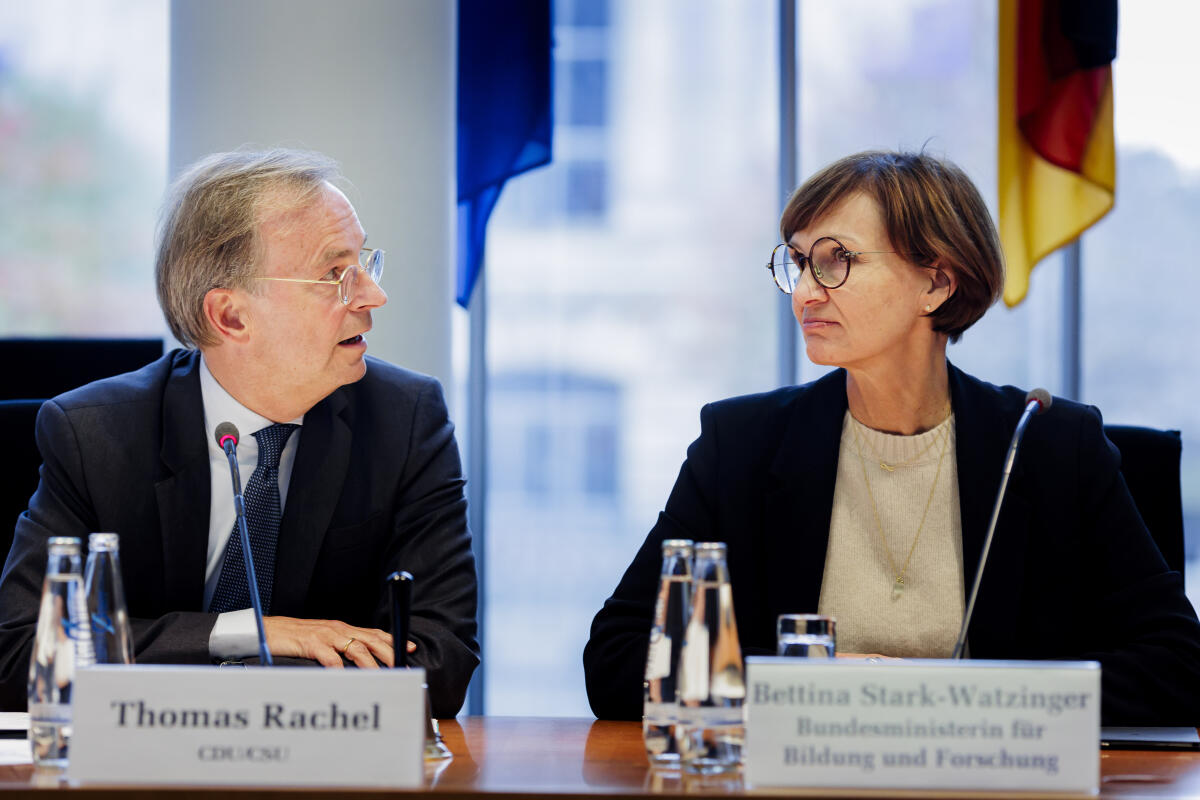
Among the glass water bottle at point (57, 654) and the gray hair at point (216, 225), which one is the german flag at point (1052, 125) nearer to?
the gray hair at point (216, 225)

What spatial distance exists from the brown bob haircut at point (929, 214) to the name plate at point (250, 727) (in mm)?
1269

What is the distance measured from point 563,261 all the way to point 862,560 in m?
2.22

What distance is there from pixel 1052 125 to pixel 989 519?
2041mm

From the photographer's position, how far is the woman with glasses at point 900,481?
1.97 metres

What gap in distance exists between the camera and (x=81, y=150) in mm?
4020

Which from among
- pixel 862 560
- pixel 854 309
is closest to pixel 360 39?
pixel 854 309

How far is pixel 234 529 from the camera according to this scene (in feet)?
6.60

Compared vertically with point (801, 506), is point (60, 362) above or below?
above

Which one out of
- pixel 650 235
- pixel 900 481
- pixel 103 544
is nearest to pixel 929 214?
pixel 900 481

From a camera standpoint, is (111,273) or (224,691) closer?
(224,691)

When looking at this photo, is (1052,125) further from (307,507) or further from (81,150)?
(81,150)

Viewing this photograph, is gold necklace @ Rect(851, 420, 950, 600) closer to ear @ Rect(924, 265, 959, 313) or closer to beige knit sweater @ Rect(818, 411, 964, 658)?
beige knit sweater @ Rect(818, 411, 964, 658)

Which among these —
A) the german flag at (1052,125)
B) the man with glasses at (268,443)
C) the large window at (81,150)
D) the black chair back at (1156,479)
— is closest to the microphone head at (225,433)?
the man with glasses at (268,443)

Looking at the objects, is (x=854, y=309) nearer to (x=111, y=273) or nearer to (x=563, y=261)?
(x=563, y=261)
